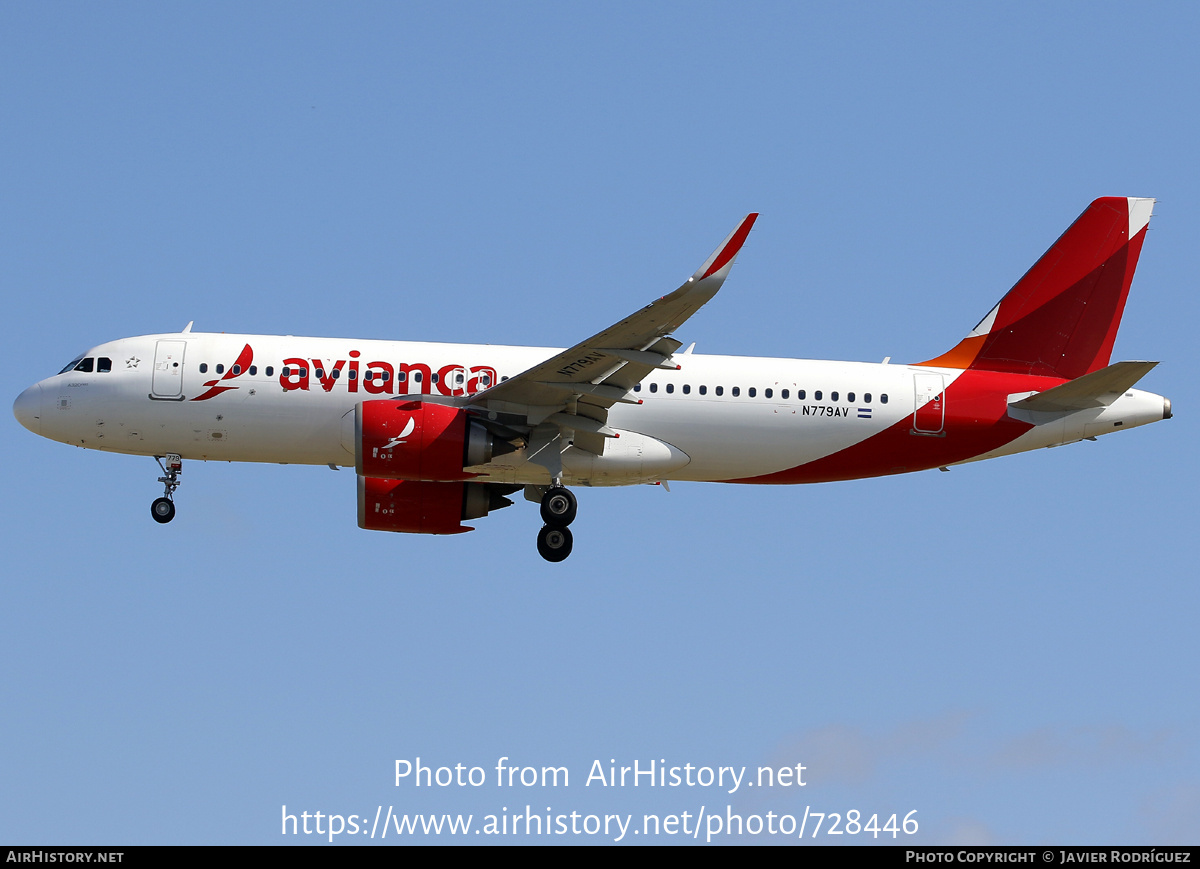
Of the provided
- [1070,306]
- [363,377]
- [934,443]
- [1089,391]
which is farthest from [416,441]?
[1070,306]

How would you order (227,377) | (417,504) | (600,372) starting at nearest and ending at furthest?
(600,372) < (227,377) < (417,504)

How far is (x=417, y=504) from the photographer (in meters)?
36.8

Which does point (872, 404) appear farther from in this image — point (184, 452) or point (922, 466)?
point (184, 452)

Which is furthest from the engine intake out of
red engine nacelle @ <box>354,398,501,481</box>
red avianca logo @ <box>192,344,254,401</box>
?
red avianca logo @ <box>192,344,254,401</box>

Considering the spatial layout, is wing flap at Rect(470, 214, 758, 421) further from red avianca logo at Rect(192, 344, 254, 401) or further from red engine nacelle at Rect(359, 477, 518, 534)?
red avianca logo at Rect(192, 344, 254, 401)

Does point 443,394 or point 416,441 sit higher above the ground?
point 443,394

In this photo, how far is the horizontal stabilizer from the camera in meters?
34.2

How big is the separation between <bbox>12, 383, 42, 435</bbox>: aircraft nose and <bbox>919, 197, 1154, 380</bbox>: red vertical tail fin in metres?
19.9

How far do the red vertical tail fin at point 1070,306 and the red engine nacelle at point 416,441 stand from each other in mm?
11040

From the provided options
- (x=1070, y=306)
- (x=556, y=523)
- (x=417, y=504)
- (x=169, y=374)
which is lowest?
(x=556, y=523)

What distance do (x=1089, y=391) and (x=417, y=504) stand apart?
49.8ft

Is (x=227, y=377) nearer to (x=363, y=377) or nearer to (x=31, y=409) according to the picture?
(x=363, y=377)
